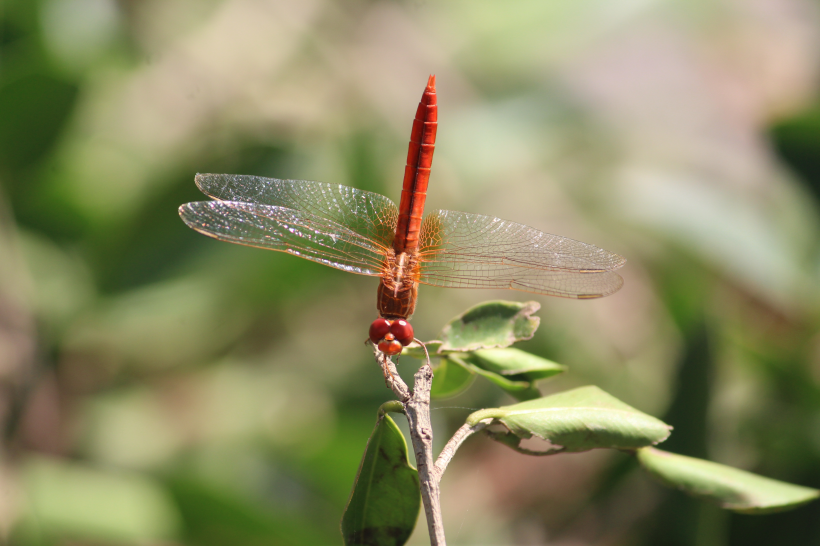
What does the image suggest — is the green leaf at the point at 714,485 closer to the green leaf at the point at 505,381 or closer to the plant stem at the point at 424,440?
the green leaf at the point at 505,381


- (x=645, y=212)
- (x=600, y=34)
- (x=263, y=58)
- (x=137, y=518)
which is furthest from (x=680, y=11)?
(x=137, y=518)

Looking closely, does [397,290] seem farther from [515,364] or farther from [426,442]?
[426,442]

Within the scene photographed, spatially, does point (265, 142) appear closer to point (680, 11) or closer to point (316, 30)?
point (316, 30)

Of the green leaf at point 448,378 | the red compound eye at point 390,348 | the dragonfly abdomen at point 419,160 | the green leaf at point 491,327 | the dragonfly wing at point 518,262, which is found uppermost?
the dragonfly abdomen at point 419,160

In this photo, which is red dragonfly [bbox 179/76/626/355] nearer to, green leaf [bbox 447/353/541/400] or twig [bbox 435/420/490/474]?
green leaf [bbox 447/353/541/400]

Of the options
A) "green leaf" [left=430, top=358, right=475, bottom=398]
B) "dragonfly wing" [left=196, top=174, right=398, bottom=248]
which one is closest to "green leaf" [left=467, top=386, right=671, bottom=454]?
"green leaf" [left=430, top=358, right=475, bottom=398]

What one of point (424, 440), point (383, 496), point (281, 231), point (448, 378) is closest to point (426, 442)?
point (424, 440)

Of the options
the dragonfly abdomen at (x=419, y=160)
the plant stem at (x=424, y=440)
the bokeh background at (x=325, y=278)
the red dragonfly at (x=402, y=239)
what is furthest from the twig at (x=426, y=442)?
the bokeh background at (x=325, y=278)
